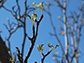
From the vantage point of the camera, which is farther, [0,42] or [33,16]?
[0,42]

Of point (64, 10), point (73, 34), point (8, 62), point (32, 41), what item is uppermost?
point (32, 41)

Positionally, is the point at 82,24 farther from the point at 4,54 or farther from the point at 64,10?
the point at 4,54

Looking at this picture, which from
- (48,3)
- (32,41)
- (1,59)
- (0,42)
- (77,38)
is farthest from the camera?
(48,3)

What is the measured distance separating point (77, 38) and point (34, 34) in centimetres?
497

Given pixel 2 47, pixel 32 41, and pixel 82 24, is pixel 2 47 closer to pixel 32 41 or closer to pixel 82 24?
pixel 32 41

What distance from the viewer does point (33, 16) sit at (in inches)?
25.1

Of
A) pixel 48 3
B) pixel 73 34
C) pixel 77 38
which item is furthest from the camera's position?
pixel 48 3

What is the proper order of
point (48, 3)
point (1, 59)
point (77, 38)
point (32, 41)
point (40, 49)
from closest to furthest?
point (32, 41) < point (40, 49) < point (1, 59) < point (77, 38) < point (48, 3)

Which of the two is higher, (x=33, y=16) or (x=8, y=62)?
(x=33, y=16)

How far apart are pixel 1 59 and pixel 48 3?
590cm

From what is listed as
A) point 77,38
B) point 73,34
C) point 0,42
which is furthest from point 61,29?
point 0,42

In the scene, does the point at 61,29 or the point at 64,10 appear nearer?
the point at 64,10

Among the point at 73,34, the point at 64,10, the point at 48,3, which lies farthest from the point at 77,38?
the point at 48,3

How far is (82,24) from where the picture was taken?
5.59m
